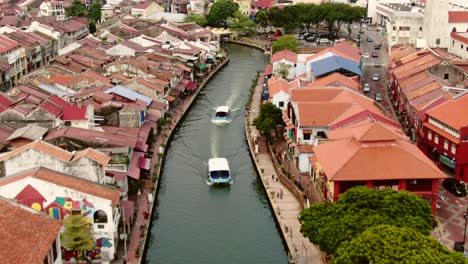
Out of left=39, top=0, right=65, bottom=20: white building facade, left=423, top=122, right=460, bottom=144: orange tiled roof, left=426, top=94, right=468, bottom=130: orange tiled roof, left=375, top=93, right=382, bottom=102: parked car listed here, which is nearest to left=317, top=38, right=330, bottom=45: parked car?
left=375, top=93, right=382, bottom=102: parked car

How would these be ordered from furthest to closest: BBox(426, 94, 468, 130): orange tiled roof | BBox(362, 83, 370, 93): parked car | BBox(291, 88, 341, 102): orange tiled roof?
BBox(362, 83, 370, 93): parked car, BBox(291, 88, 341, 102): orange tiled roof, BBox(426, 94, 468, 130): orange tiled roof

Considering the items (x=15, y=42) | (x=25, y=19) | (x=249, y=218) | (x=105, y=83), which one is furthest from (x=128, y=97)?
(x=25, y=19)

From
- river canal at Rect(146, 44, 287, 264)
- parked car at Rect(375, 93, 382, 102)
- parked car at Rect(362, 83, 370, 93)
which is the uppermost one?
parked car at Rect(362, 83, 370, 93)

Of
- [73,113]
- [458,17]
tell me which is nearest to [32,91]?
[73,113]

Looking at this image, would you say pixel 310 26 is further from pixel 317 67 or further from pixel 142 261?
pixel 142 261

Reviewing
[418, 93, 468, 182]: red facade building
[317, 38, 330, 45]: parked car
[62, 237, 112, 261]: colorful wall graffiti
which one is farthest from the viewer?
[317, 38, 330, 45]: parked car

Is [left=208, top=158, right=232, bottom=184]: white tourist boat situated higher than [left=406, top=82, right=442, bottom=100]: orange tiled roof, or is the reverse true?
[left=406, top=82, right=442, bottom=100]: orange tiled roof

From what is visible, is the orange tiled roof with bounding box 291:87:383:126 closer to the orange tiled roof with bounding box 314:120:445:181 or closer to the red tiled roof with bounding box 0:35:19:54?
the orange tiled roof with bounding box 314:120:445:181
